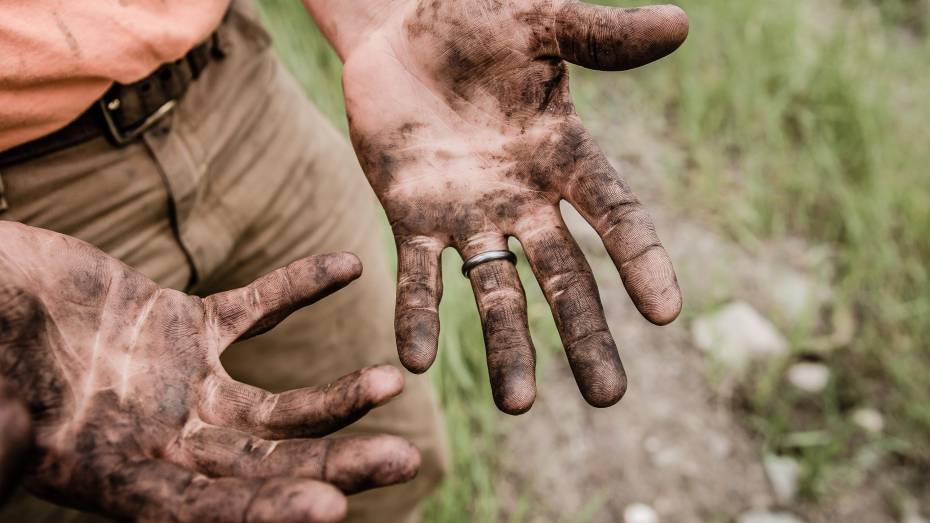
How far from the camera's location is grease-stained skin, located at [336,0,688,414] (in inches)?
36.5

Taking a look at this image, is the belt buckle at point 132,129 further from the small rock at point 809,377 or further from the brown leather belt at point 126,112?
the small rock at point 809,377

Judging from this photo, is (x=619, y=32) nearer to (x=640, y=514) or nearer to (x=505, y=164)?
(x=505, y=164)

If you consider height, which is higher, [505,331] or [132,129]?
[132,129]

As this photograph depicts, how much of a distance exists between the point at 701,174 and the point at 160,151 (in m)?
1.87

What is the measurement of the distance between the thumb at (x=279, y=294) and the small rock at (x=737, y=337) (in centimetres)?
135

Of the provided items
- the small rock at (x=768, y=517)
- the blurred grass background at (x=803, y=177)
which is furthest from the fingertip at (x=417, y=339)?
the small rock at (x=768, y=517)

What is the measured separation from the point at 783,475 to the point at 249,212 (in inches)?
55.6

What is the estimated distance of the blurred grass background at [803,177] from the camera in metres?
1.84

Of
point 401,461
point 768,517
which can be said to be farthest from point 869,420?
point 401,461

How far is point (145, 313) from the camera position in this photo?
889mm

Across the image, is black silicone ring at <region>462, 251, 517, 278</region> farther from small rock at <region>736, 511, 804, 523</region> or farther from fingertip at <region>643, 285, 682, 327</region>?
small rock at <region>736, 511, 804, 523</region>

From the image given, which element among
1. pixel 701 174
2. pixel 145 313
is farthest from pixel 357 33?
pixel 701 174

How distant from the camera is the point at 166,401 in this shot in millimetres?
837

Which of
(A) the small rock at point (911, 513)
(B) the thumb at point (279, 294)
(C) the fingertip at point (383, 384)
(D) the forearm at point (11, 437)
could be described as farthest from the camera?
(A) the small rock at point (911, 513)
